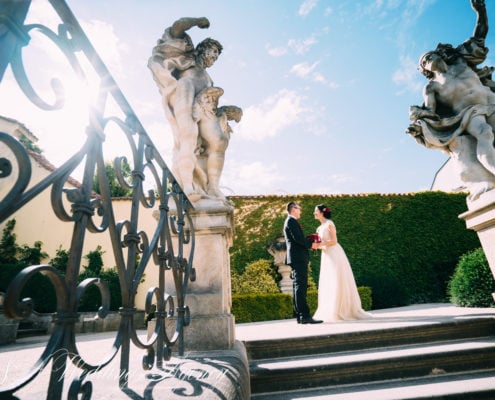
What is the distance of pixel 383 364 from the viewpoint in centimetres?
250

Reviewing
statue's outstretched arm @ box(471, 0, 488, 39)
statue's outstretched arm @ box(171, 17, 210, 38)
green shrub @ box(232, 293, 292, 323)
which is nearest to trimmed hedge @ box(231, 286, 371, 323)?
green shrub @ box(232, 293, 292, 323)

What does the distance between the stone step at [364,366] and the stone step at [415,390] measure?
4 cm

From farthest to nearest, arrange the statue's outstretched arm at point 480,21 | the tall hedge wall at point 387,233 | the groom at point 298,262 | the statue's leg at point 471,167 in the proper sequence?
1. the tall hedge wall at point 387,233
2. the groom at point 298,262
3. the statue's outstretched arm at point 480,21
4. the statue's leg at point 471,167

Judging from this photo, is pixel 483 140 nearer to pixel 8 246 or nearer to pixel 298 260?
pixel 298 260

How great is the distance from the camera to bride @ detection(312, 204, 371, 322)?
16.7ft

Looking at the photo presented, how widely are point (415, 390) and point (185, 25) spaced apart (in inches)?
159

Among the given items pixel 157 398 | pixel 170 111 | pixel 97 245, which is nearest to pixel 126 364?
pixel 157 398

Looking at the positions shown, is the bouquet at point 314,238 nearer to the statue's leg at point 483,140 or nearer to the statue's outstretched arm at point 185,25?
the statue's leg at point 483,140

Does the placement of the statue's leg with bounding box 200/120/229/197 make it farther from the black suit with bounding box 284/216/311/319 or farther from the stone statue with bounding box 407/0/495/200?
the stone statue with bounding box 407/0/495/200

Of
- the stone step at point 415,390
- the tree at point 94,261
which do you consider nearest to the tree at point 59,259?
the tree at point 94,261

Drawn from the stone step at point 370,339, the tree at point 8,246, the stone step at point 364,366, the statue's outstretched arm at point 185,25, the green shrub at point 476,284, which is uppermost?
the statue's outstretched arm at point 185,25

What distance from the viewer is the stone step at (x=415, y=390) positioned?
2.09 meters

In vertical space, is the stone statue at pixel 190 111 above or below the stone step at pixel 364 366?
above

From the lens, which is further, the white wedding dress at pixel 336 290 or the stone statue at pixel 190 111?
the white wedding dress at pixel 336 290
